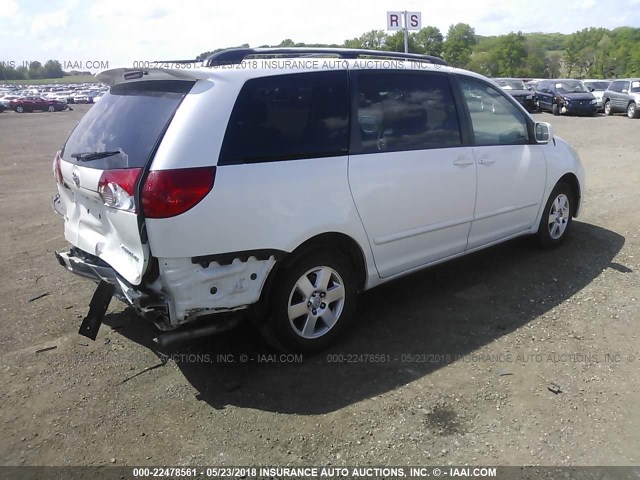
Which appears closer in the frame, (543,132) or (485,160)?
(485,160)

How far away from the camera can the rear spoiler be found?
3176 mm

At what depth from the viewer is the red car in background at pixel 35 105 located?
146 feet

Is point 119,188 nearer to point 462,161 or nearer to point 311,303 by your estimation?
point 311,303

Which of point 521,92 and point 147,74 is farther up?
point 147,74

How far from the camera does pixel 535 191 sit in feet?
16.6

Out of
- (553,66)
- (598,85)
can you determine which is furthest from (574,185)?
(553,66)

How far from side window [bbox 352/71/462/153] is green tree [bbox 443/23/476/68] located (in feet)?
206

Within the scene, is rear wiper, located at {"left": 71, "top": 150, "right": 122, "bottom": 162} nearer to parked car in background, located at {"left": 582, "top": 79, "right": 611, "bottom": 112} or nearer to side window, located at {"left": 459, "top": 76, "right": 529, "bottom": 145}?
side window, located at {"left": 459, "top": 76, "right": 529, "bottom": 145}

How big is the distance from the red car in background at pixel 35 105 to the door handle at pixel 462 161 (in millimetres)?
48158

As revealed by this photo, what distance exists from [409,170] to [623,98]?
2289 centimetres

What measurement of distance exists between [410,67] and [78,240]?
108 inches

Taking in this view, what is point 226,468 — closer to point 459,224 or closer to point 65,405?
point 65,405

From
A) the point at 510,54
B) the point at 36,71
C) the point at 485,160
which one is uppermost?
the point at 36,71

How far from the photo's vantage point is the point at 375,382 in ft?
11.0
